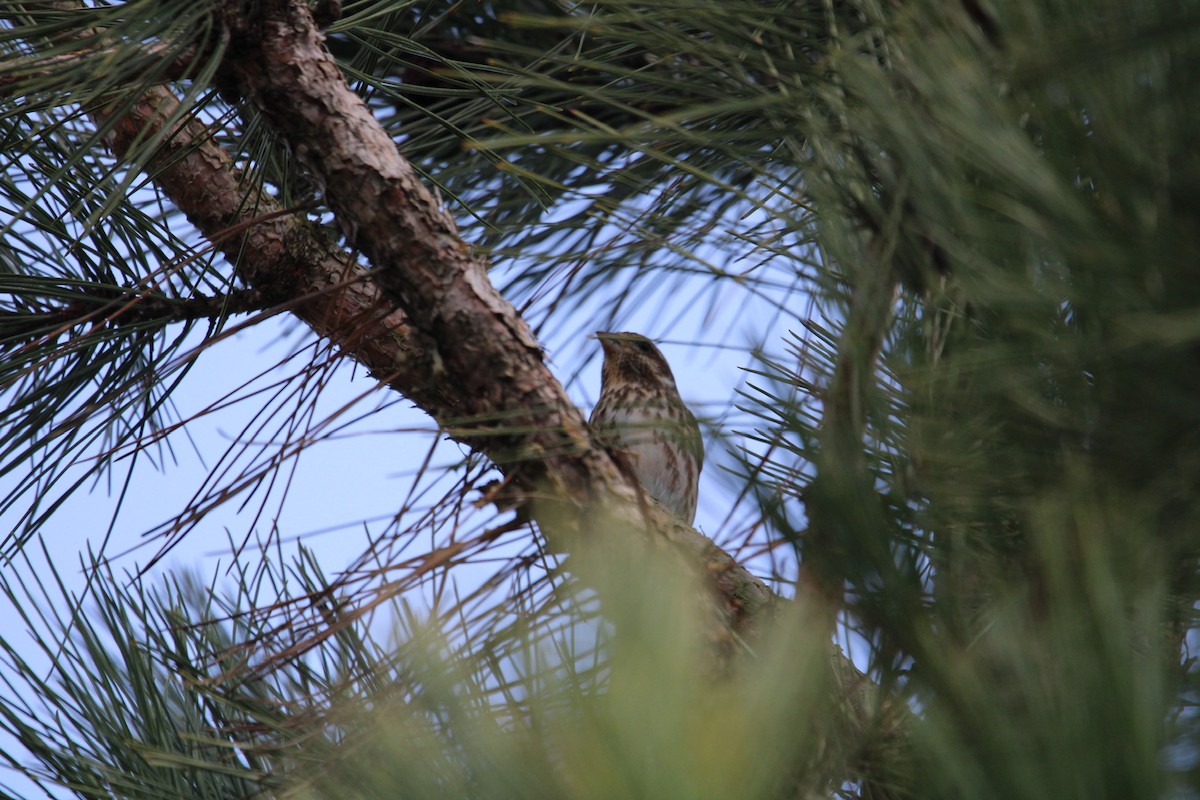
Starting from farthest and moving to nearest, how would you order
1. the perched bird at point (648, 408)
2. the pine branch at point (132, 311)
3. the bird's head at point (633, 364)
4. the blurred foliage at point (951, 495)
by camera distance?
the bird's head at point (633, 364) < the perched bird at point (648, 408) < the pine branch at point (132, 311) < the blurred foliage at point (951, 495)

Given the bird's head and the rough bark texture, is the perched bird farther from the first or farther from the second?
the rough bark texture

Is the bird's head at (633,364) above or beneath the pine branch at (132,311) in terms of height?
above

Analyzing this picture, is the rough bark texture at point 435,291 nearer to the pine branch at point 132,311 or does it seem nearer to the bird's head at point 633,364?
the pine branch at point 132,311

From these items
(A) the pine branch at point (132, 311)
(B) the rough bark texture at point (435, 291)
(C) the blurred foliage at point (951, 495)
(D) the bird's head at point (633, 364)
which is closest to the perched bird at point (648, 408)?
(D) the bird's head at point (633, 364)

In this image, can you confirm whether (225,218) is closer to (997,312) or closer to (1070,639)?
(997,312)

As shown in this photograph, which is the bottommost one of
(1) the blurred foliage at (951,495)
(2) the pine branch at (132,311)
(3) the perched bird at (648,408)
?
(1) the blurred foliage at (951,495)

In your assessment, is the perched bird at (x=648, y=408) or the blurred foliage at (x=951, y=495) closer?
the blurred foliage at (x=951, y=495)

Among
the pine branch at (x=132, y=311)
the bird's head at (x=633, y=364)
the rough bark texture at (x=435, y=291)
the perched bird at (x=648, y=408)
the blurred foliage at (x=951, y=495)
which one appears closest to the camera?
the blurred foliage at (x=951, y=495)

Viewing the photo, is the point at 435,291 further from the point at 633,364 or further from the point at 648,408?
the point at 633,364

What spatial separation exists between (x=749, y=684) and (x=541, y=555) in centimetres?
46

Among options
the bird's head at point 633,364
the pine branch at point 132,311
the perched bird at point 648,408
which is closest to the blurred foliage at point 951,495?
the pine branch at point 132,311

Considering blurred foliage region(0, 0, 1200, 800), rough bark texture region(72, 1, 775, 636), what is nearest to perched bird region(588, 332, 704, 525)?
rough bark texture region(72, 1, 775, 636)

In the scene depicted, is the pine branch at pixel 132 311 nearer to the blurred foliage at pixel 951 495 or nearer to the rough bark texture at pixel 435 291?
the rough bark texture at pixel 435 291

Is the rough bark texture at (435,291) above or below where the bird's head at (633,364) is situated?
below
